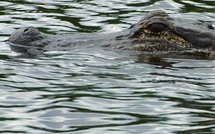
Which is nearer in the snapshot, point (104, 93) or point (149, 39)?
point (104, 93)

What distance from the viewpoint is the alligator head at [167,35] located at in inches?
527

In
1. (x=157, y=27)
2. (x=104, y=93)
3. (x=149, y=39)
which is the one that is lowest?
(x=104, y=93)

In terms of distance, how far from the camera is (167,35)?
44.3 feet

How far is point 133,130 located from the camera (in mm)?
9219

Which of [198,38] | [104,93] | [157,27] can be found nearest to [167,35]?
[157,27]

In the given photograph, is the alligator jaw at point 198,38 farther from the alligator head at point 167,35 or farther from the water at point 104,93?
the water at point 104,93

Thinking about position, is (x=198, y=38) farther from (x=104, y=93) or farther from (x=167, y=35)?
(x=104, y=93)

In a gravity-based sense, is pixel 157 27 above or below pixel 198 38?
above

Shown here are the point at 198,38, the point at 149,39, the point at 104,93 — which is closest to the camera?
the point at 104,93

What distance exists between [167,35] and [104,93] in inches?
118

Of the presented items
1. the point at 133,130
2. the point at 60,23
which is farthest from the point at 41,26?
the point at 133,130

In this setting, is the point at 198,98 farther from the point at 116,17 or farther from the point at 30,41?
the point at 116,17

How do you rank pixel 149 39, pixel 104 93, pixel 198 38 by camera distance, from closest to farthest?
pixel 104 93 < pixel 198 38 < pixel 149 39

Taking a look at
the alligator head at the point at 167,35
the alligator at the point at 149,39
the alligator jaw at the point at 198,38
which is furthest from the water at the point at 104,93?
the alligator jaw at the point at 198,38
